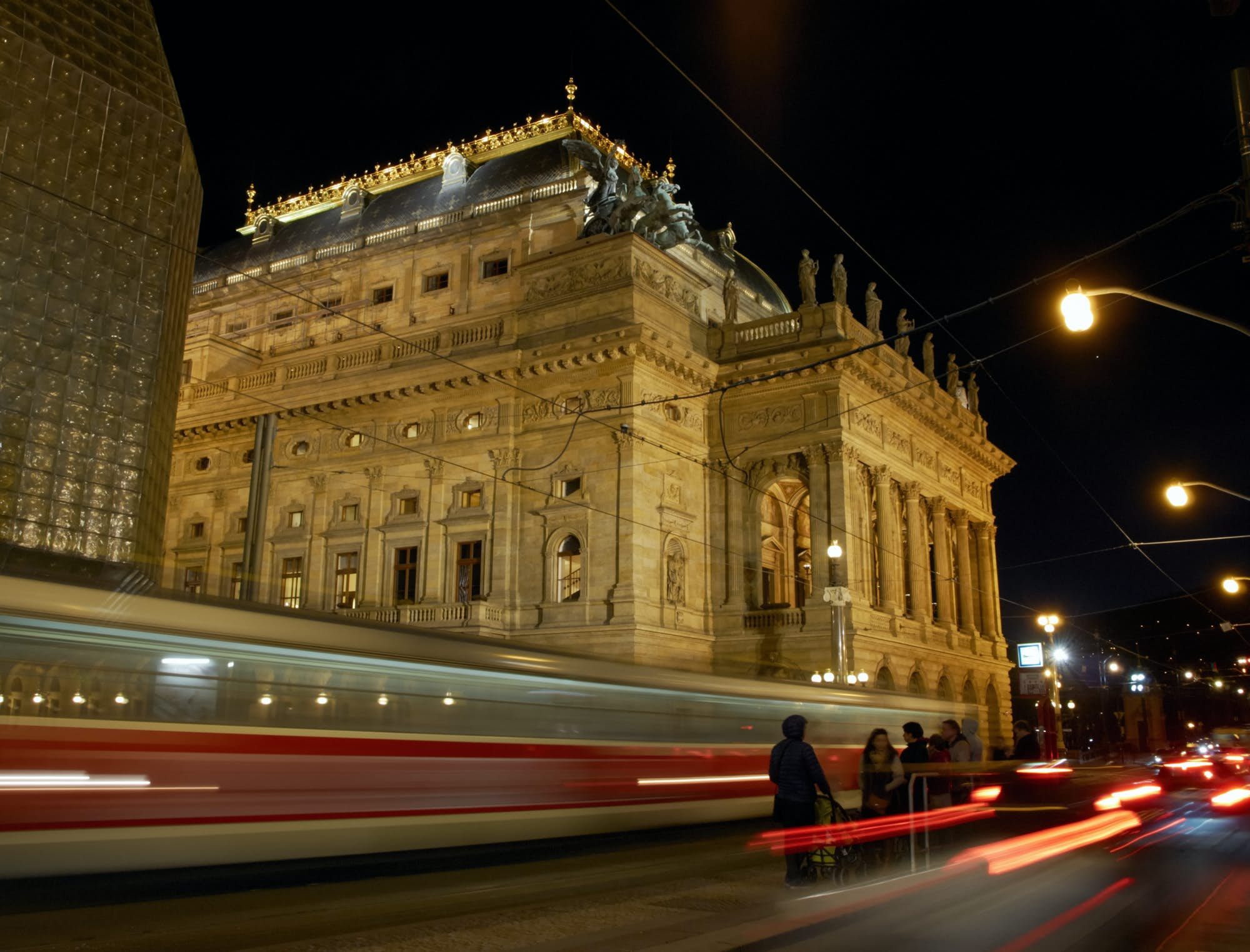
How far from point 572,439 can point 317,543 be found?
11.1 m

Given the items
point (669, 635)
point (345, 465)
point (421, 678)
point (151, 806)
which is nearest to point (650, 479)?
point (669, 635)

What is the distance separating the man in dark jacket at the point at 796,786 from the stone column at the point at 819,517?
79.8ft

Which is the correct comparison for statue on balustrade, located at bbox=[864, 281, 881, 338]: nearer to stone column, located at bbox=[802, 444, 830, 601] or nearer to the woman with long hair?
stone column, located at bbox=[802, 444, 830, 601]

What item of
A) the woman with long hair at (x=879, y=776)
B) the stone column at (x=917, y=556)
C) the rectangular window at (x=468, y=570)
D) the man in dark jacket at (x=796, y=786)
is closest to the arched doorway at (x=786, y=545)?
the stone column at (x=917, y=556)

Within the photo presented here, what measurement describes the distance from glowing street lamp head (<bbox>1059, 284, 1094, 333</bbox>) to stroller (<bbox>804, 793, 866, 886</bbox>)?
557 centimetres

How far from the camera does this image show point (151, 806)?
8.88m

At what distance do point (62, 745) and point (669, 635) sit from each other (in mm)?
25158

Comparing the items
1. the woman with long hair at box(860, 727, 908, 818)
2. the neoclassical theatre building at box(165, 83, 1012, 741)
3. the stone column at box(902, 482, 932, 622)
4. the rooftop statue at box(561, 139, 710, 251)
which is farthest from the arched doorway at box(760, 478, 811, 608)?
the woman with long hair at box(860, 727, 908, 818)

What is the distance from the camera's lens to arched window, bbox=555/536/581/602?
33.4 m

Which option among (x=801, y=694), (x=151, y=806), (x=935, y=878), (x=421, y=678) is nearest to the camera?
(x=151, y=806)

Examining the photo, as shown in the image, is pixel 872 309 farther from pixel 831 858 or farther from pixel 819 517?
pixel 831 858

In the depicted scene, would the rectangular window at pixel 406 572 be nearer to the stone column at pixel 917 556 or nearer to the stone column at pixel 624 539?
the stone column at pixel 624 539

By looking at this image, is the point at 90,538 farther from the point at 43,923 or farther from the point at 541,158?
the point at 541,158

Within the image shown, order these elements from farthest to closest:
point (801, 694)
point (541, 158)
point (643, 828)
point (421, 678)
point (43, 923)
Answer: point (541, 158), point (801, 694), point (643, 828), point (421, 678), point (43, 923)
